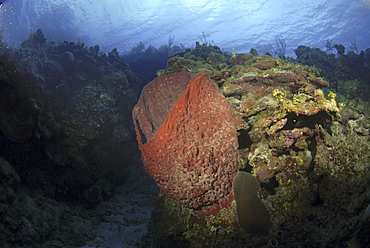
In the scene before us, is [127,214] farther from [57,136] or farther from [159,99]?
[159,99]

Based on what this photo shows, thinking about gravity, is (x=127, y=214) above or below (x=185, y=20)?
below

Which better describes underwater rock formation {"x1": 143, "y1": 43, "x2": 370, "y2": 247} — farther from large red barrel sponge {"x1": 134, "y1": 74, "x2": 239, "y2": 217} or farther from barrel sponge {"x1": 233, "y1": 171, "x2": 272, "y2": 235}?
large red barrel sponge {"x1": 134, "y1": 74, "x2": 239, "y2": 217}

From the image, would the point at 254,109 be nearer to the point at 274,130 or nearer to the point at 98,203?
the point at 274,130

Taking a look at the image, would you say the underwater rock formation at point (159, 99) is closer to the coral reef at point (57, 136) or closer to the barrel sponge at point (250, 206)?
the barrel sponge at point (250, 206)

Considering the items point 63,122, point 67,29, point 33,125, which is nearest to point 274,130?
point 33,125

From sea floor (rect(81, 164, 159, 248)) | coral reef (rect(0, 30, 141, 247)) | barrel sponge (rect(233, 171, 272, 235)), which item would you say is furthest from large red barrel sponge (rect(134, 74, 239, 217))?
coral reef (rect(0, 30, 141, 247))

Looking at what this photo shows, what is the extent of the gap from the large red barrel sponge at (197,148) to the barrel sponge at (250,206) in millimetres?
145

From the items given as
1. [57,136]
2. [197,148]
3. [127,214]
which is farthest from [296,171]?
[57,136]

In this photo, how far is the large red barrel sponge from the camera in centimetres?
241

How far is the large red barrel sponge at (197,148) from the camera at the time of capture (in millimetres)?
2406

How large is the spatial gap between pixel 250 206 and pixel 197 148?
4.07 feet

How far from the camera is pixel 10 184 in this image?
346cm

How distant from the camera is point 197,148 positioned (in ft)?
8.09

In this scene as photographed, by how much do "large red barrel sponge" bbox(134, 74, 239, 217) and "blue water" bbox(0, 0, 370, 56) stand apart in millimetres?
24413
